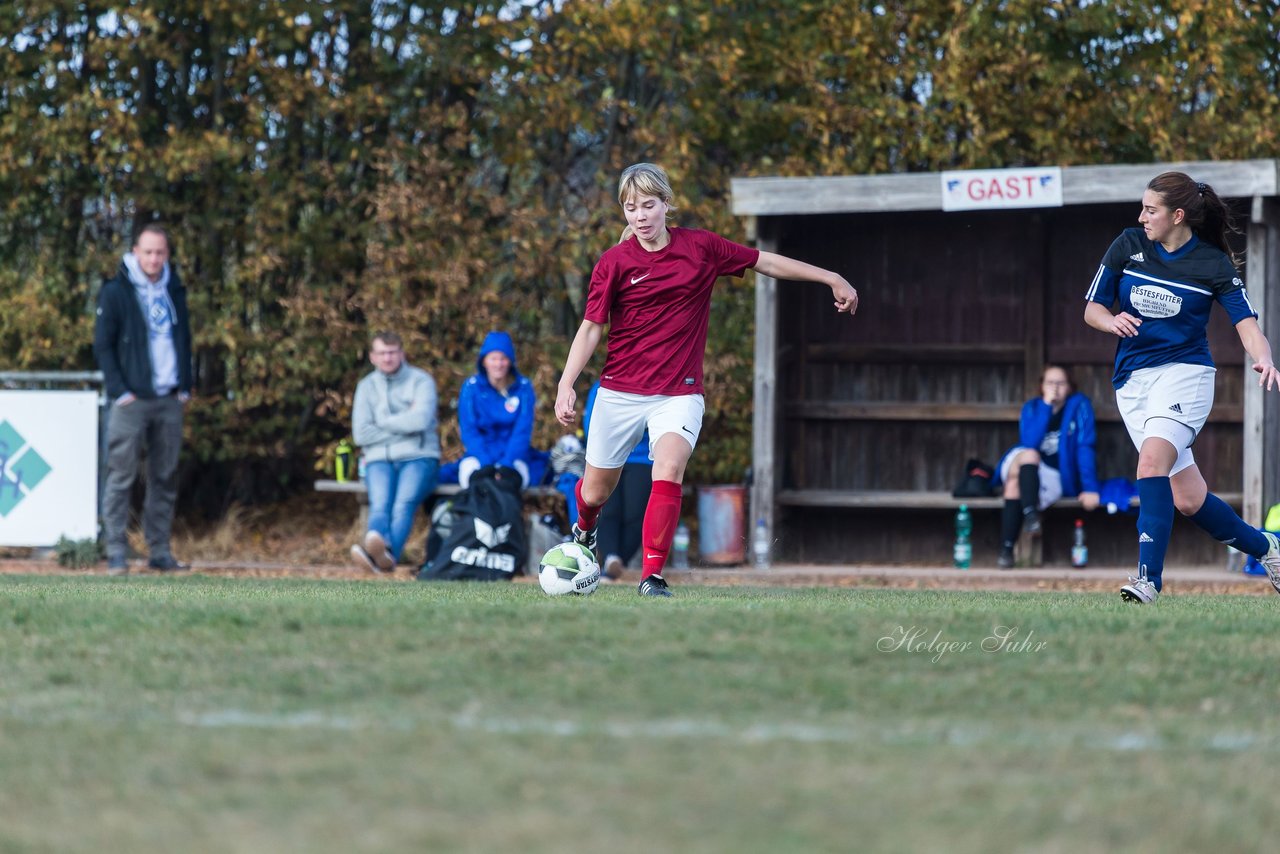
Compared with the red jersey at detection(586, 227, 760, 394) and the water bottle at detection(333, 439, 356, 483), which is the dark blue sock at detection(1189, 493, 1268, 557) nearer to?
the red jersey at detection(586, 227, 760, 394)

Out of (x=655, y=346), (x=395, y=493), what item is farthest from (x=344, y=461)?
(x=655, y=346)

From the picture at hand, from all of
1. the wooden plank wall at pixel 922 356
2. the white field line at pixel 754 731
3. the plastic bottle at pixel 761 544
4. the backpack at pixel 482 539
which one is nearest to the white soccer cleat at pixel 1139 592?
the white field line at pixel 754 731

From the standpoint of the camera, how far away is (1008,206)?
465 inches

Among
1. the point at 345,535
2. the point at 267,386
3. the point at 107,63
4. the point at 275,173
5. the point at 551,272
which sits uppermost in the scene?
the point at 107,63

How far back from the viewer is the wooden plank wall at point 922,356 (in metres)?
13.4

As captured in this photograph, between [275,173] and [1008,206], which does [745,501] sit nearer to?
[1008,206]

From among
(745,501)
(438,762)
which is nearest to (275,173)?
(745,501)

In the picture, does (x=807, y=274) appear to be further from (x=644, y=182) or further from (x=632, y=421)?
(x=632, y=421)

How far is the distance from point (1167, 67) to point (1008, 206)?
2606mm

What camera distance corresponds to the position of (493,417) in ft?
38.6

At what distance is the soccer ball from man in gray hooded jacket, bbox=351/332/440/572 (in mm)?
4329

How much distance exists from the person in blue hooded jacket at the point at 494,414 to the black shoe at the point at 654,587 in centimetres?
423

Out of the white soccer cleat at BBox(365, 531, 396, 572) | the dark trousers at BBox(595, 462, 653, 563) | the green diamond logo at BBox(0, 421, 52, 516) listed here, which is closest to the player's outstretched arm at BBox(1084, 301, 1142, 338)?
the dark trousers at BBox(595, 462, 653, 563)

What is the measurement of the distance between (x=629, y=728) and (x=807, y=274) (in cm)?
417
